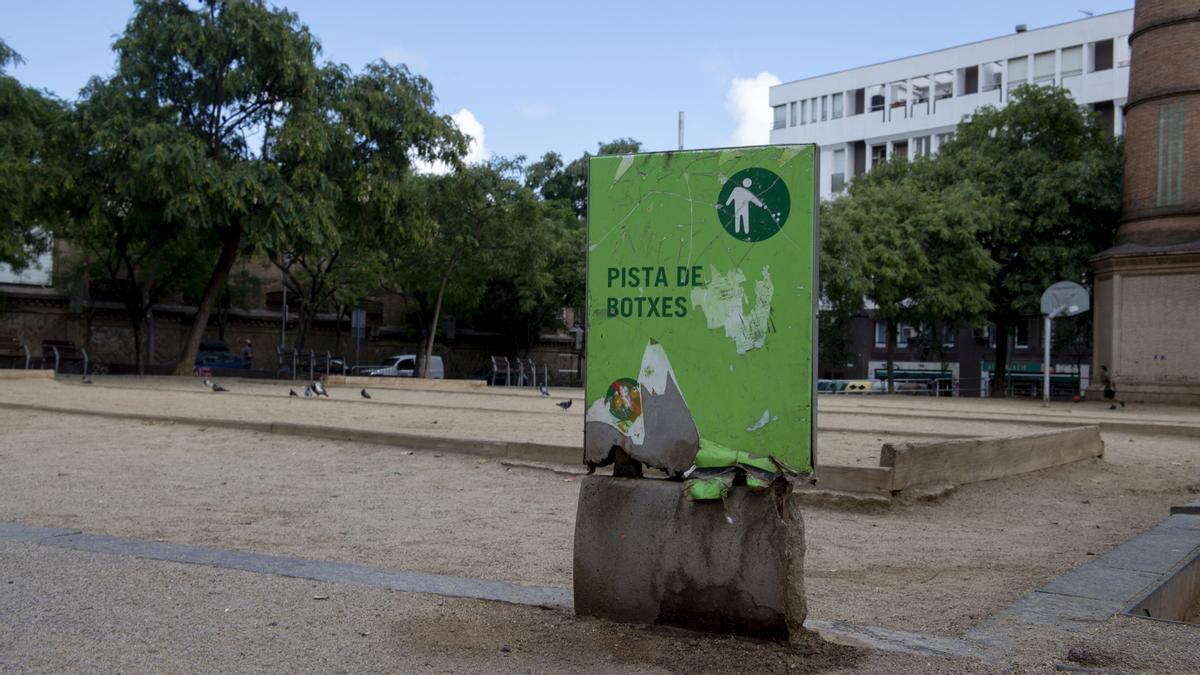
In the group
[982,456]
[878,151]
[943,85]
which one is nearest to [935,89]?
[943,85]

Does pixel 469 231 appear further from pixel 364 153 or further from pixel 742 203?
pixel 742 203

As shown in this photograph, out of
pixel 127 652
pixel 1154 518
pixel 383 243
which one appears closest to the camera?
pixel 127 652

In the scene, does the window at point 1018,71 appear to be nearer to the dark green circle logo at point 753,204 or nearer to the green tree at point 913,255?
the green tree at point 913,255

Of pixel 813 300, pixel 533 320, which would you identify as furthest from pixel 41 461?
pixel 533 320

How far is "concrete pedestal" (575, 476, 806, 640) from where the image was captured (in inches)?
160

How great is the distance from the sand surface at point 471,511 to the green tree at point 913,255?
22792 mm

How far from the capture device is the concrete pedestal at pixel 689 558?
406 centimetres

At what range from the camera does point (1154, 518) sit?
8586 mm

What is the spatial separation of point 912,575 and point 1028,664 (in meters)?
2.29

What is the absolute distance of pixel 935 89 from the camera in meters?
66.3

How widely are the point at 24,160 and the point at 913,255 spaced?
2760cm

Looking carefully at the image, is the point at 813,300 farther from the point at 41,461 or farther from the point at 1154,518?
the point at 41,461

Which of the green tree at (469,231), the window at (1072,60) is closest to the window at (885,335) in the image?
the window at (1072,60)

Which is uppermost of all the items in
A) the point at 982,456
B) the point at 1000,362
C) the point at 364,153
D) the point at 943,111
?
the point at 943,111
